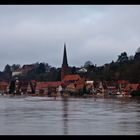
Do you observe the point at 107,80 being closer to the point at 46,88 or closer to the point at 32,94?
the point at 46,88

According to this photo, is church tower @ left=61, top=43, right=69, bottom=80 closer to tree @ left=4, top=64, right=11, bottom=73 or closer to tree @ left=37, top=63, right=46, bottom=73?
tree @ left=37, top=63, right=46, bottom=73

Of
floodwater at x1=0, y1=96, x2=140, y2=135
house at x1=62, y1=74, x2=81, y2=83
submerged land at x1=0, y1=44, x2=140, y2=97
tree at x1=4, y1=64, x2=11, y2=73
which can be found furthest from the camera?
tree at x1=4, y1=64, x2=11, y2=73

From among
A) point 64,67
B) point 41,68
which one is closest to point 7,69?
point 41,68

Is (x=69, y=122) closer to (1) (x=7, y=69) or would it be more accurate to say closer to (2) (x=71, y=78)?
(2) (x=71, y=78)

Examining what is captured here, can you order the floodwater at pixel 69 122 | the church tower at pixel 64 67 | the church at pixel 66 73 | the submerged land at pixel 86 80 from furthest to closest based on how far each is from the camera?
1. the church tower at pixel 64 67
2. the church at pixel 66 73
3. the submerged land at pixel 86 80
4. the floodwater at pixel 69 122

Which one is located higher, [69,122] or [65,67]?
[65,67]

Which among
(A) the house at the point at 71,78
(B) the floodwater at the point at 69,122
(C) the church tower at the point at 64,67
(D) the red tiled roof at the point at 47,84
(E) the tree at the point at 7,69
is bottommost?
(B) the floodwater at the point at 69,122

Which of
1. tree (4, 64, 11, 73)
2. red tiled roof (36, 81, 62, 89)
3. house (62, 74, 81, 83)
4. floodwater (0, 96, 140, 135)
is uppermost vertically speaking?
tree (4, 64, 11, 73)

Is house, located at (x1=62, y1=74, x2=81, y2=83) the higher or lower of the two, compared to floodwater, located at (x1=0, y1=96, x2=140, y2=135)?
higher

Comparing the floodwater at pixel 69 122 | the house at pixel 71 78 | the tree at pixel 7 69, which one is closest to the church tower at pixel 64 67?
the house at pixel 71 78

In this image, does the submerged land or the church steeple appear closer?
the submerged land

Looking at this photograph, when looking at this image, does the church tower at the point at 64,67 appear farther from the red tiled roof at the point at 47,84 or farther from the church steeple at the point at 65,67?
the red tiled roof at the point at 47,84

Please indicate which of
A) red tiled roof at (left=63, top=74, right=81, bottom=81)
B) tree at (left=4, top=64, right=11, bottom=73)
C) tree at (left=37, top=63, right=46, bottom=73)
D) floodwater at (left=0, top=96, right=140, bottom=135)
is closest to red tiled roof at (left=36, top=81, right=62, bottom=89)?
red tiled roof at (left=63, top=74, right=81, bottom=81)
